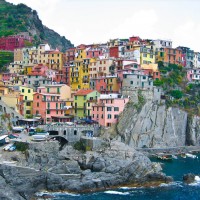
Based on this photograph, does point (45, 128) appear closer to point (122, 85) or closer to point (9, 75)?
point (122, 85)

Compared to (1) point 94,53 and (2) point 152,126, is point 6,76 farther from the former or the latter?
(2) point 152,126

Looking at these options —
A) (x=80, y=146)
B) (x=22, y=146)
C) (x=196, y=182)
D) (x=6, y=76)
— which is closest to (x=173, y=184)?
(x=196, y=182)

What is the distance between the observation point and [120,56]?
11162 cm

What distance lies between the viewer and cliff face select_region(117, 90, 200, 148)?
91250mm

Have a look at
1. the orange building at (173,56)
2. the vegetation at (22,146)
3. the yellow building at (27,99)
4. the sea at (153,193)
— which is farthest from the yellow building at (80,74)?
the sea at (153,193)

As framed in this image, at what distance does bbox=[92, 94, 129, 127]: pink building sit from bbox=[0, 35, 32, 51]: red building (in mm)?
47677

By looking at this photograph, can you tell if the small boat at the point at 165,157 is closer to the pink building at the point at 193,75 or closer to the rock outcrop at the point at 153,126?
the rock outcrop at the point at 153,126

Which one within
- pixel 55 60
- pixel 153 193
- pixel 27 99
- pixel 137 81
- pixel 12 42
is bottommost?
pixel 153 193

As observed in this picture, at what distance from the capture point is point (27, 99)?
93.1 metres

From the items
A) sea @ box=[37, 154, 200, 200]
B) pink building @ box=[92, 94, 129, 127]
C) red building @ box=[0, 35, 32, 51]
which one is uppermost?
red building @ box=[0, 35, 32, 51]

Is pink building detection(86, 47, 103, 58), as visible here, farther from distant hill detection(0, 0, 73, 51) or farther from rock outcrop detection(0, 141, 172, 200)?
rock outcrop detection(0, 141, 172, 200)

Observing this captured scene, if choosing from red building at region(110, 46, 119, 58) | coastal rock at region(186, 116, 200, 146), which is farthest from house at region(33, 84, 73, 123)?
coastal rock at region(186, 116, 200, 146)

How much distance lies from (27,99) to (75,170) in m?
27.5

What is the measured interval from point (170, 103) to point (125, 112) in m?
12.9
